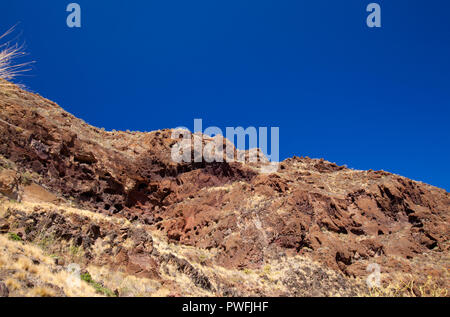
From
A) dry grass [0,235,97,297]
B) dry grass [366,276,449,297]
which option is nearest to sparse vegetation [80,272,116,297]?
dry grass [0,235,97,297]

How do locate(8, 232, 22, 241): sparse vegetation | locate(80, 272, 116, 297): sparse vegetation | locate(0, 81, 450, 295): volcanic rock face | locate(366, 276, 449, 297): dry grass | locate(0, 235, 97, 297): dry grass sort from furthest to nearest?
locate(0, 81, 450, 295): volcanic rock face → locate(366, 276, 449, 297): dry grass → locate(8, 232, 22, 241): sparse vegetation → locate(80, 272, 116, 297): sparse vegetation → locate(0, 235, 97, 297): dry grass

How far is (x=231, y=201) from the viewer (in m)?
26.4

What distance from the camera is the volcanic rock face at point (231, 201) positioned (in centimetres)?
1942

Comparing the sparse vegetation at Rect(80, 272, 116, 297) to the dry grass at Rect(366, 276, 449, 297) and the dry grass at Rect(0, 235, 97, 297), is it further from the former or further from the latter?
the dry grass at Rect(366, 276, 449, 297)

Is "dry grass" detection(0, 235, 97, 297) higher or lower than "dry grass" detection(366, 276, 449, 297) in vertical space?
higher

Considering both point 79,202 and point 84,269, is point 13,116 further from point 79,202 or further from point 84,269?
point 84,269

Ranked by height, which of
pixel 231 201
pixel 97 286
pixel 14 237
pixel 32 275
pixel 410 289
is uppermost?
pixel 231 201

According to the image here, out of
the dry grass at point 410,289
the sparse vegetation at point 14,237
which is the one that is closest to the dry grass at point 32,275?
the sparse vegetation at point 14,237

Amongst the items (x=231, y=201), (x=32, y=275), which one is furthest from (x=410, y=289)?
(x=32, y=275)

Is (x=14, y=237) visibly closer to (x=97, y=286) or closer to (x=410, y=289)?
(x=97, y=286)

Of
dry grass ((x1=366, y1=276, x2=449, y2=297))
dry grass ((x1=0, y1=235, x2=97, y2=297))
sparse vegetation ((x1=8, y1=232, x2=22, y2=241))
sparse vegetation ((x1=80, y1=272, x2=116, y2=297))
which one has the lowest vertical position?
dry grass ((x1=366, y1=276, x2=449, y2=297))

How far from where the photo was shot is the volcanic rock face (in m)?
19.4

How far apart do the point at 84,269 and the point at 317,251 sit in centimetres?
1501

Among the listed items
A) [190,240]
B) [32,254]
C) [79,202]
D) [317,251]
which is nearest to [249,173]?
[190,240]
